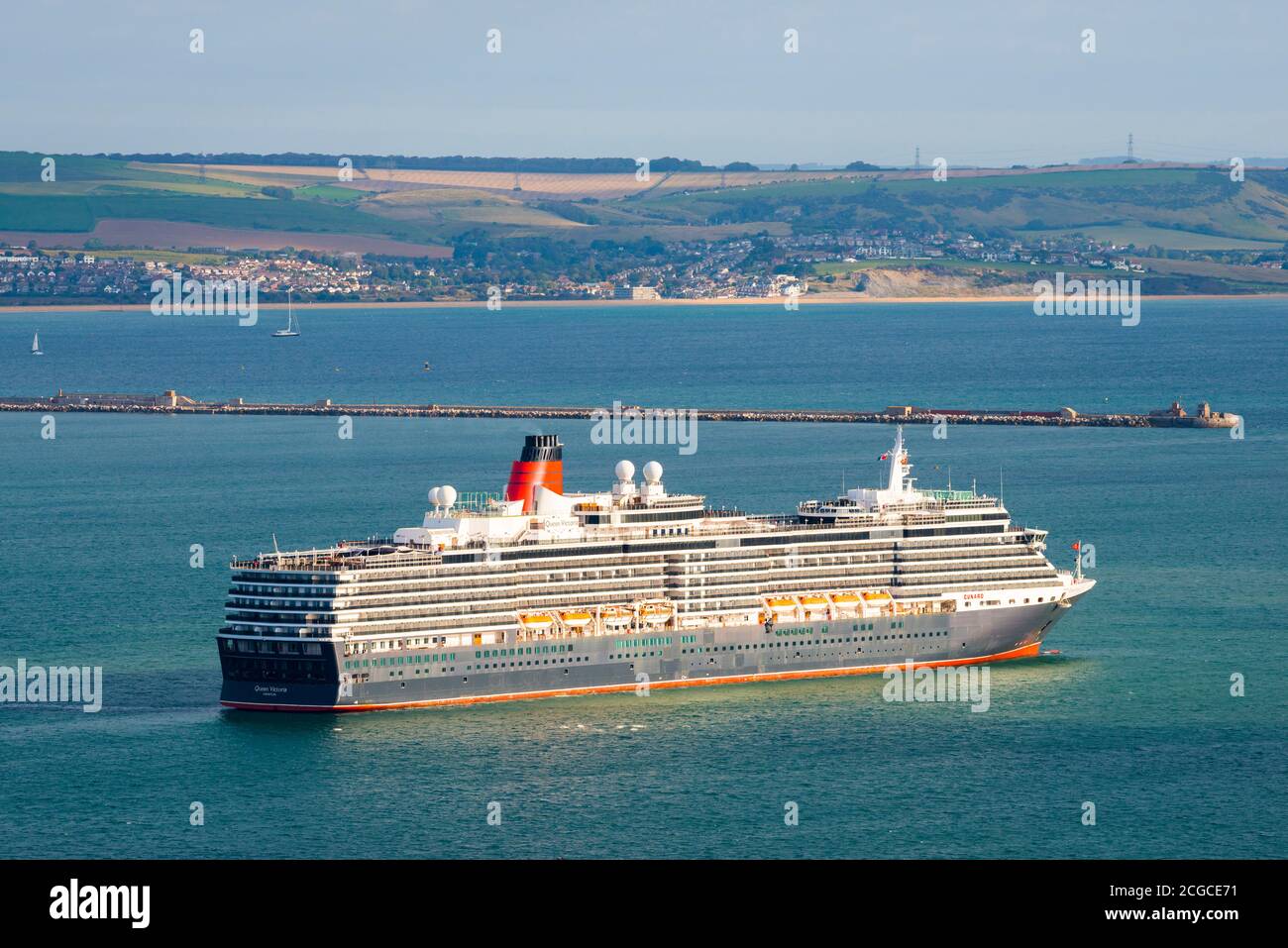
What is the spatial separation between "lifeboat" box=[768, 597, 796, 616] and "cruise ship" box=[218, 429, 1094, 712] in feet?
0.22

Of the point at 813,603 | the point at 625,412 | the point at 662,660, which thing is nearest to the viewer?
the point at 662,660

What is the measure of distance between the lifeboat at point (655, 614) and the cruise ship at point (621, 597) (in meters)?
0.04

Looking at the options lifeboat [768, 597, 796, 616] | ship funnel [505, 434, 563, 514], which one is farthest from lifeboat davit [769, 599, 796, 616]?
ship funnel [505, 434, 563, 514]

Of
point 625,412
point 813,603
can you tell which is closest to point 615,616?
point 813,603

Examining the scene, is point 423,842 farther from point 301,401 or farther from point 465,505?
point 301,401

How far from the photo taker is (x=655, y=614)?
208ft

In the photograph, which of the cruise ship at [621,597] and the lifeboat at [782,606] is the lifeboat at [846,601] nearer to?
the cruise ship at [621,597]

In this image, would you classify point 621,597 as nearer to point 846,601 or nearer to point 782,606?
point 782,606

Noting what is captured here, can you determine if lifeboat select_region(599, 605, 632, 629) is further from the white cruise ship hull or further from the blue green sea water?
the blue green sea water

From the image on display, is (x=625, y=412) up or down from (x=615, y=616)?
up

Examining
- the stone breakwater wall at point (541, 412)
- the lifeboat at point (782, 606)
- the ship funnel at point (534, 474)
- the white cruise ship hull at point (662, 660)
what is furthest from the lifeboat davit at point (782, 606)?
the stone breakwater wall at point (541, 412)

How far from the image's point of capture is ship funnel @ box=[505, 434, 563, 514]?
6488 cm

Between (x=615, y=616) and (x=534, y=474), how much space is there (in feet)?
17.2
